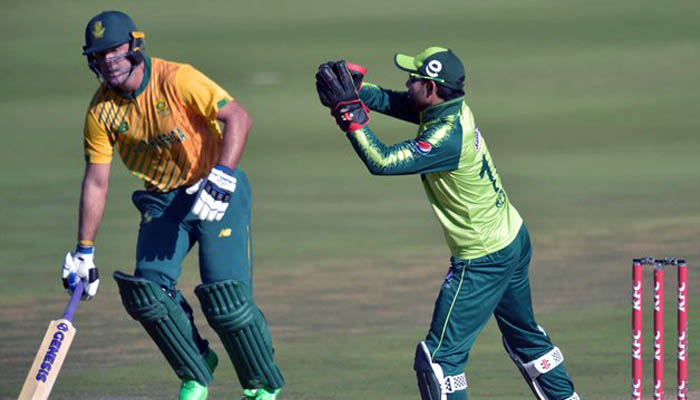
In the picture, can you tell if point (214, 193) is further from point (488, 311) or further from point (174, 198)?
point (488, 311)

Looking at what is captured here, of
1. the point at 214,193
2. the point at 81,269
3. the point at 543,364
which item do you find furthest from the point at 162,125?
the point at 543,364

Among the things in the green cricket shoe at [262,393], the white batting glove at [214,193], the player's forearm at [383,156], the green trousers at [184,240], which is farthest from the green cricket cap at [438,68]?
the green cricket shoe at [262,393]

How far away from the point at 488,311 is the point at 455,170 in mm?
646

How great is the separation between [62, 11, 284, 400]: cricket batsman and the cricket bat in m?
0.35

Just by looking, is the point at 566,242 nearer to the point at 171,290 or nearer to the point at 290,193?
the point at 290,193

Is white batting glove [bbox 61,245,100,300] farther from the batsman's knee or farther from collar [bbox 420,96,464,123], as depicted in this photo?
collar [bbox 420,96,464,123]

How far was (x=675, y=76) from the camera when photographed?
19688 millimetres

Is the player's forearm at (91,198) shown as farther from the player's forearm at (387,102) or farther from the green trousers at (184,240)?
the player's forearm at (387,102)

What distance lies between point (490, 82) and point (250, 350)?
1359 centimetres

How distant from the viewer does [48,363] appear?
6215 mm

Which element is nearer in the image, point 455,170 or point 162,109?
point 455,170

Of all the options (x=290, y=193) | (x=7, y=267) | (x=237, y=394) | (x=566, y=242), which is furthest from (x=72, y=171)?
(x=237, y=394)

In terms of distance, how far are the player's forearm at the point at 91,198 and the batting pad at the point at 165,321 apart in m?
0.32

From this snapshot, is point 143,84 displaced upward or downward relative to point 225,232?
upward
